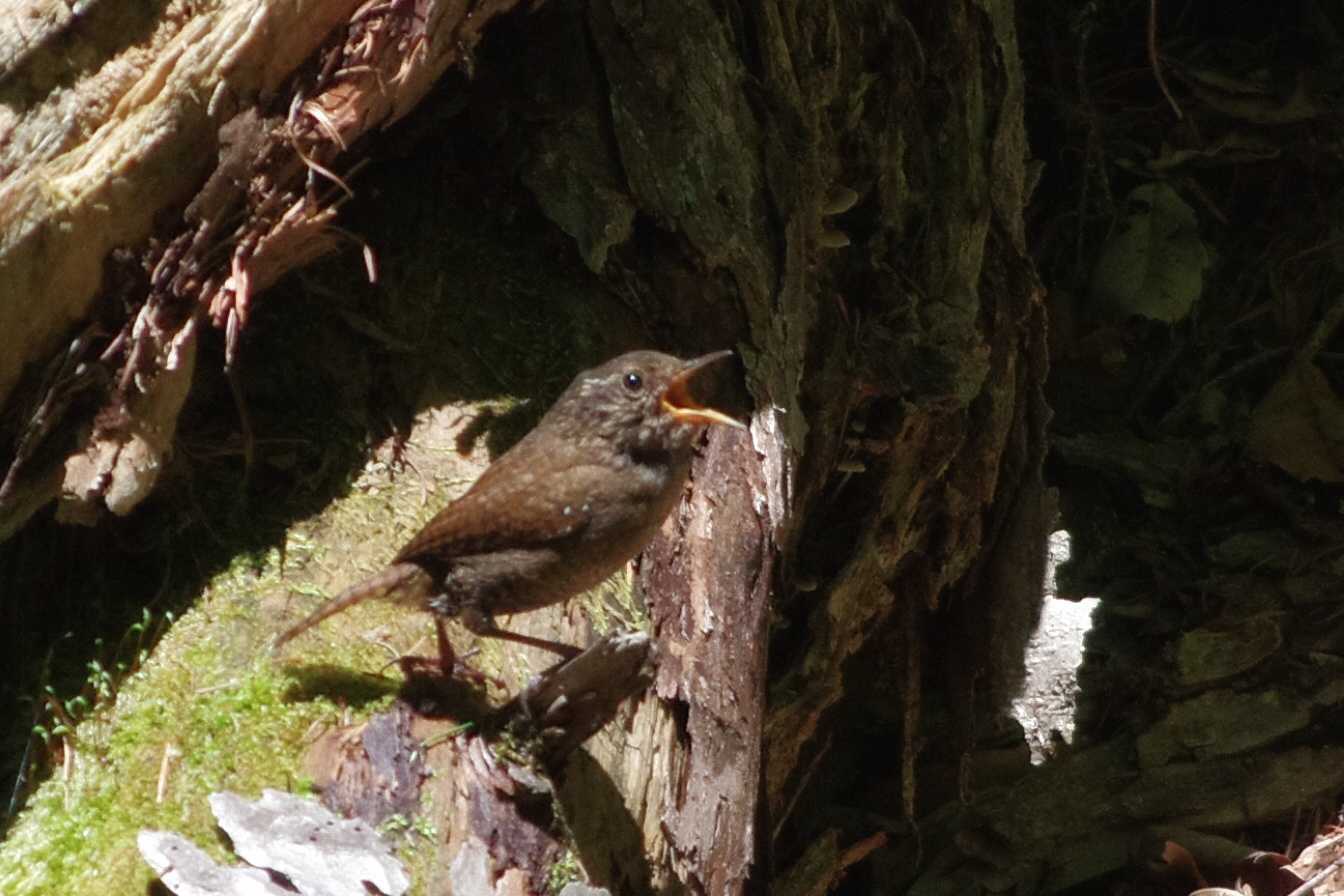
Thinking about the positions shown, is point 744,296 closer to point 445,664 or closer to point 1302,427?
point 445,664

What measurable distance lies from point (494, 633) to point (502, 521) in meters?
0.24

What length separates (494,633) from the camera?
3.44 metres

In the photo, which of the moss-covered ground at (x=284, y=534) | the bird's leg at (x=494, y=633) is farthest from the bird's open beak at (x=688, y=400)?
the bird's leg at (x=494, y=633)

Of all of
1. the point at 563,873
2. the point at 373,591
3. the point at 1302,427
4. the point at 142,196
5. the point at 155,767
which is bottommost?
the point at 563,873

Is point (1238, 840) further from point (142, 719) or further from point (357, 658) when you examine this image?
point (142, 719)

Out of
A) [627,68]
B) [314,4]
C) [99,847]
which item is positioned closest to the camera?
[99,847]

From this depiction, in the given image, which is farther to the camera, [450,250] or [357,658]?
[450,250]

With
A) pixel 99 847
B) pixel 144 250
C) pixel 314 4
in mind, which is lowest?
pixel 99 847

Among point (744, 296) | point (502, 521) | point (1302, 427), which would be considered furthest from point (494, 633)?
point (1302, 427)

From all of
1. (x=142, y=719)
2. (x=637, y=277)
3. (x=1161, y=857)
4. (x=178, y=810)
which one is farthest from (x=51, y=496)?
(x=1161, y=857)

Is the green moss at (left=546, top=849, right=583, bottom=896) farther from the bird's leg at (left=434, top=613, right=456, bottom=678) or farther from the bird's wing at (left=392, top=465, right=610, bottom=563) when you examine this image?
the bird's wing at (left=392, top=465, right=610, bottom=563)

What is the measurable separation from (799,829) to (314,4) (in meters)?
2.98

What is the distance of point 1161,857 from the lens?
5.08 metres

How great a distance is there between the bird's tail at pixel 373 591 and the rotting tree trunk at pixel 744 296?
0.47m
